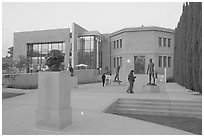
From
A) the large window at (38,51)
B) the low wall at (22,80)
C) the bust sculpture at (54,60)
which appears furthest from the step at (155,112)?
the large window at (38,51)

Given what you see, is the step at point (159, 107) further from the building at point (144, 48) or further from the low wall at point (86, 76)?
the building at point (144, 48)

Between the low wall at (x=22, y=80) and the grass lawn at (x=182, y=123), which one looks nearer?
the grass lawn at (x=182, y=123)

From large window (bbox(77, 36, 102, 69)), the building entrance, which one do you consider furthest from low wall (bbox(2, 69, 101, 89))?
the building entrance

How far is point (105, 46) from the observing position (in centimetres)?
4016

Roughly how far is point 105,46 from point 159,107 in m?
31.1

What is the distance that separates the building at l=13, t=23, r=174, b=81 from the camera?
1374 inches

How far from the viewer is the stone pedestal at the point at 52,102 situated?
5535mm

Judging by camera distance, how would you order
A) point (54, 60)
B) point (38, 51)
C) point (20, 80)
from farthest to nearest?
point (38, 51) → point (20, 80) → point (54, 60)

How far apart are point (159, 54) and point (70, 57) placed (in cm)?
1573

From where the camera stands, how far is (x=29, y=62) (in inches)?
1532

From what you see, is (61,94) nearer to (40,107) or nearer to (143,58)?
(40,107)

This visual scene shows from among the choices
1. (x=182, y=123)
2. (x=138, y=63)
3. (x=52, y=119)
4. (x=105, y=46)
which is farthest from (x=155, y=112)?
(x=105, y=46)

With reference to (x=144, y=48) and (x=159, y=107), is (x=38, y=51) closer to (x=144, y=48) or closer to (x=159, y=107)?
(x=144, y=48)

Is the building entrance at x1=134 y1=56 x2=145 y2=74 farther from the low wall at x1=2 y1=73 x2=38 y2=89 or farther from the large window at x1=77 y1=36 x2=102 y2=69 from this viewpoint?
the low wall at x1=2 y1=73 x2=38 y2=89
